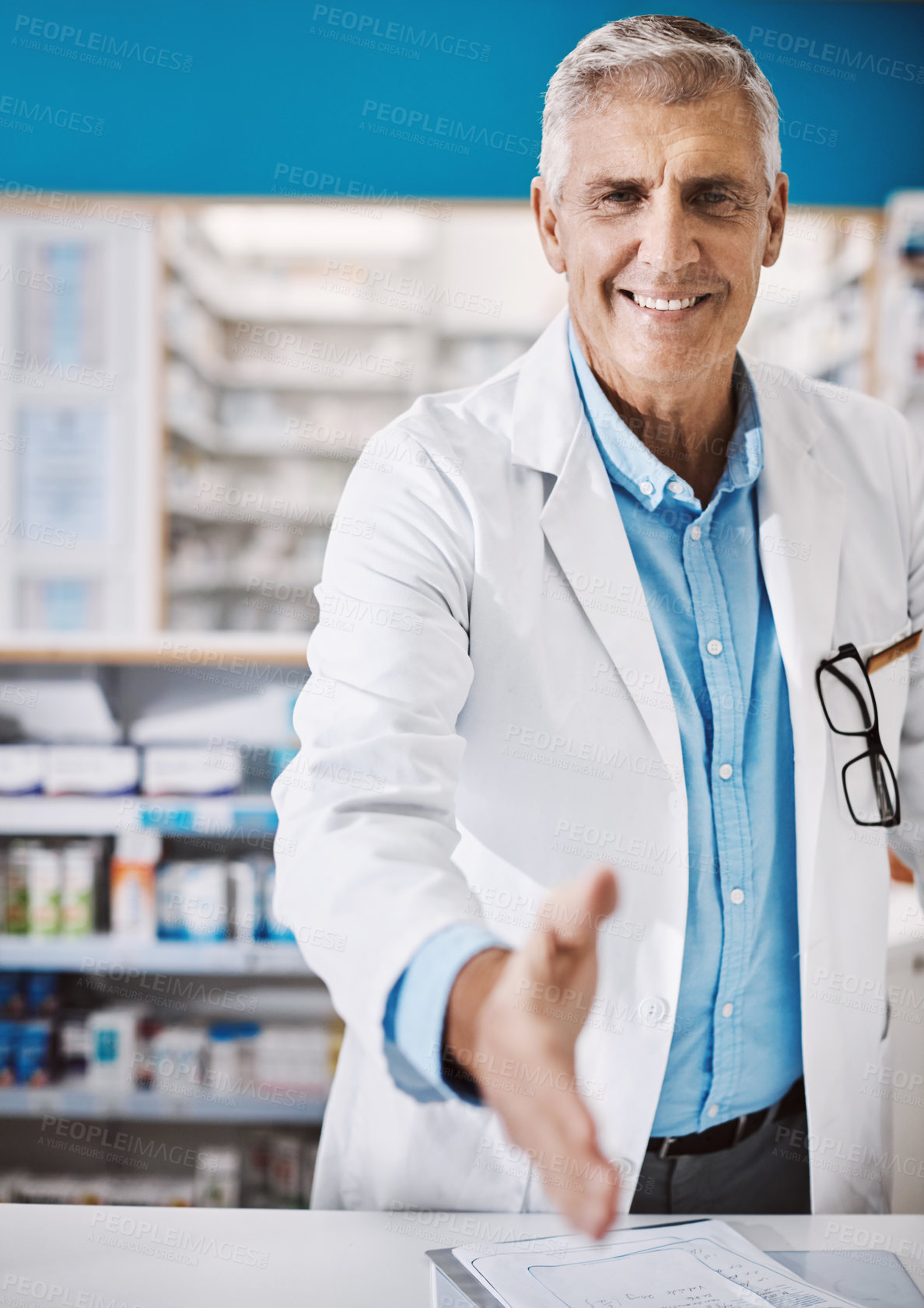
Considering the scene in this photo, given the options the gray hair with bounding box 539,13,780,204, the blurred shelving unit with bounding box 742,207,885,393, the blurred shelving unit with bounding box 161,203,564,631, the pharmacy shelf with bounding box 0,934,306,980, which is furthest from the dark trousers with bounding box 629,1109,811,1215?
the blurred shelving unit with bounding box 161,203,564,631

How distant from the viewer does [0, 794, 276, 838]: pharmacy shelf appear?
8.20ft

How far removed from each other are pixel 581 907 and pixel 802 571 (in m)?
0.77

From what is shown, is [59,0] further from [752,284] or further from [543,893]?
[543,893]

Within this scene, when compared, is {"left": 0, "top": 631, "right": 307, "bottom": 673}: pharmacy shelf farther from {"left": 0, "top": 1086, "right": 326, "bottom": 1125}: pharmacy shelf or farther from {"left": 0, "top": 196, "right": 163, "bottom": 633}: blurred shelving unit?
{"left": 0, "top": 1086, "right": 326, "bottom": 1125}: pharmacy shelf

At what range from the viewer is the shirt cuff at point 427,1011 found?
0.59m

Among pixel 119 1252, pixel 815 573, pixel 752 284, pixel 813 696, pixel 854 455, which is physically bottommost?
pixel 119 1252

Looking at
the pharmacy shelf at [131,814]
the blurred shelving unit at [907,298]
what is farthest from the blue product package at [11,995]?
the blurred shelving unit at [907,298]

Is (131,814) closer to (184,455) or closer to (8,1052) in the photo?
(8,1052)

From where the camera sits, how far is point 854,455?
1.27 m

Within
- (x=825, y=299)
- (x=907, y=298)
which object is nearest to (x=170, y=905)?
(x=907, y=298)

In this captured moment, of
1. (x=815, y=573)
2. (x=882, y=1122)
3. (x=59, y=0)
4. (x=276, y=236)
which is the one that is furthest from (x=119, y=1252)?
(x=276, y=236)

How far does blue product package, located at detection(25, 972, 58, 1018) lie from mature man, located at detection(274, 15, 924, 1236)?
1.73 meters

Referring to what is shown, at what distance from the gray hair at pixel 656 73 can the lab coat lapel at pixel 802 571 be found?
0.30 meters

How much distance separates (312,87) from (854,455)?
8.88 ft
